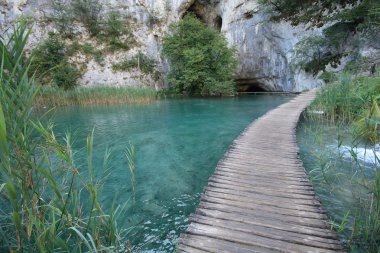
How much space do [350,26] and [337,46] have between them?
0.55 metres

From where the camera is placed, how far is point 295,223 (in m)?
2.43

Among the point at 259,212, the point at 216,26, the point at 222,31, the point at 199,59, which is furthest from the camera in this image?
the point at 216,26

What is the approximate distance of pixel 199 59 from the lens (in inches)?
722

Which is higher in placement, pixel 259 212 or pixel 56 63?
pixel 56 63

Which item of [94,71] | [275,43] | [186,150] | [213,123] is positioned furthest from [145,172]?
[94,71]

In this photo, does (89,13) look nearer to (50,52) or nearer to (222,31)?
(50,52)

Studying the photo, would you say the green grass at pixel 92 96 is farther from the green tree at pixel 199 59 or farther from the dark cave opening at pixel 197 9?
the dark cave opening at pixel 197 9

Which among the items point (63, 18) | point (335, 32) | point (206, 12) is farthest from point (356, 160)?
point (63, 18)

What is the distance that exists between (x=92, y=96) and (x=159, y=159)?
11.7 m

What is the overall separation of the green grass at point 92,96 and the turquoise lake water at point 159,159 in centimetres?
429

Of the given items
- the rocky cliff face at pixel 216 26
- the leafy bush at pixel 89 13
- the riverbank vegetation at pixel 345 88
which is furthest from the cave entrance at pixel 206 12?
the riverbank vegetation at pixel 345 88

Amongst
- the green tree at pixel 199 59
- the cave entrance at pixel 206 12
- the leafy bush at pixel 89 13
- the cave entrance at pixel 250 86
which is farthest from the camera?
the cave entrance at pixel 206 12

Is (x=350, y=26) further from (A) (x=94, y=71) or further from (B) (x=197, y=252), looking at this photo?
(A) (x=94, y=71)

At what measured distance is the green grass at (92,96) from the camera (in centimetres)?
1477
